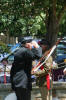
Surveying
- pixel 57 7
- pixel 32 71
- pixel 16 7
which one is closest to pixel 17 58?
pixel 32 71

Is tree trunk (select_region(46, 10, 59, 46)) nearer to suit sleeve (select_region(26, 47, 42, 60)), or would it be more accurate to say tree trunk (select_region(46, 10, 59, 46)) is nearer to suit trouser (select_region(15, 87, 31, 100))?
suit sleeve (select_region(26, 47, 42, 60))

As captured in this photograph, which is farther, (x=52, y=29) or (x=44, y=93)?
(x=52, y=29)

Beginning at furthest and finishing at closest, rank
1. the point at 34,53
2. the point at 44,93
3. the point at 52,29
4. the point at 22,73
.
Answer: the point at 52,29, the point at 44,93, the point at 34,53, the point at 22,73

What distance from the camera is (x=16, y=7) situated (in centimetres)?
984

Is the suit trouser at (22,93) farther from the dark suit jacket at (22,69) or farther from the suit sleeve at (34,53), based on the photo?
the suit sleeve at (34,53)

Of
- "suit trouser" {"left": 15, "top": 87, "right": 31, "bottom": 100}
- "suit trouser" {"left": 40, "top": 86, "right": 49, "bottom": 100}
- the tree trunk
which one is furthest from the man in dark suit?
the tree trunk

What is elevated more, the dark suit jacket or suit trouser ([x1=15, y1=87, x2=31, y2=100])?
the dark suit jacket

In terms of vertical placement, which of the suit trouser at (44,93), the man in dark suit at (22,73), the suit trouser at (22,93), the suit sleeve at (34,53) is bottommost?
the suit trouser at (44,93)

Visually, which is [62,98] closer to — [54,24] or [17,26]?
[17,26]

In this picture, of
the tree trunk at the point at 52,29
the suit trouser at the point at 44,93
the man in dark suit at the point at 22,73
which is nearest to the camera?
the man in dark suit at the point at 22,73

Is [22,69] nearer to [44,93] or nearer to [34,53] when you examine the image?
[34,53]

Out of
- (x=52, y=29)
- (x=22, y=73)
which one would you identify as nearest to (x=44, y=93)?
(x=22, y=73)

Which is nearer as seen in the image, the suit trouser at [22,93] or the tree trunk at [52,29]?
the suit trouser at [22,93]

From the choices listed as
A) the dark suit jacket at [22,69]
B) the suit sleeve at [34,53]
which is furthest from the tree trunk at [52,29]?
the dark suit jacket at [22,69]
